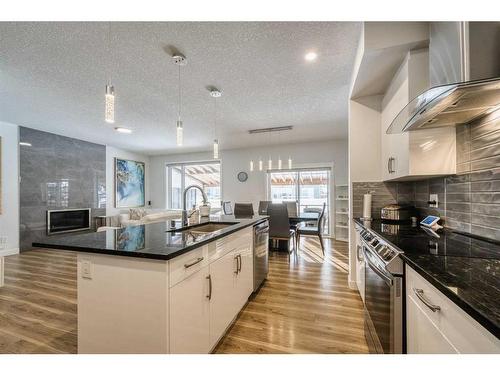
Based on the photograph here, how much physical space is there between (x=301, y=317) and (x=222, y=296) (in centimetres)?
88

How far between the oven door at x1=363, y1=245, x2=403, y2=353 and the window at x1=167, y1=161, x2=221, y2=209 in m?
5.98

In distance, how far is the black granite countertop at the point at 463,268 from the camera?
1.93 ft

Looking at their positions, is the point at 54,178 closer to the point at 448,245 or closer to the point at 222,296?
the point at 222,296

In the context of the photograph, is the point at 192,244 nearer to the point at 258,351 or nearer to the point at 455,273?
the point at 258,351

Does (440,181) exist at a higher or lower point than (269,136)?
lower

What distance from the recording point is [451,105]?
46.5 inches

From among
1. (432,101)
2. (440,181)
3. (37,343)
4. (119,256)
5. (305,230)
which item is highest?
(432,101)

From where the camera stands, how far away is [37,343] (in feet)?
5.53

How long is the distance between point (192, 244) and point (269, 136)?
4.33 metres

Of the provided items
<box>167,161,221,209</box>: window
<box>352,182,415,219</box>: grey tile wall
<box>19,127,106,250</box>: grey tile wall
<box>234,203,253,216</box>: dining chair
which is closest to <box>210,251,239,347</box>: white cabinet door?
<box>352,182,415,219</box>: grey tile wall

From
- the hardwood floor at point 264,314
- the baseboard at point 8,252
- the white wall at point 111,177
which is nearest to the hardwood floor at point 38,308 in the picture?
the hardwood floor at point 264,314

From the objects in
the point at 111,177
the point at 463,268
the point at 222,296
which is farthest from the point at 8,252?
the point at 463,268

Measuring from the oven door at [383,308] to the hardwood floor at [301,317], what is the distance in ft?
1.22
